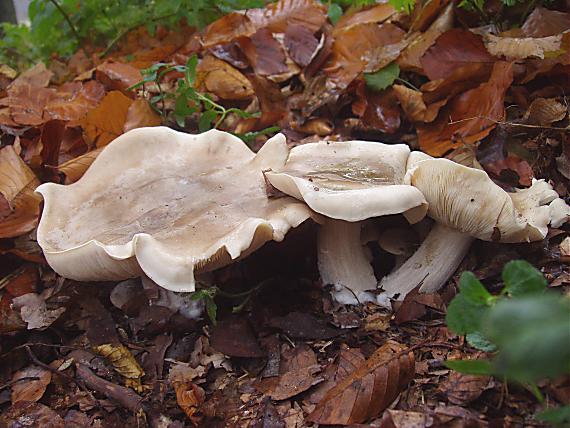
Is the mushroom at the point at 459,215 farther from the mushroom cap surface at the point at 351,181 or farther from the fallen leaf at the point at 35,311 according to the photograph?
the fallen leaf at the point at 35,311

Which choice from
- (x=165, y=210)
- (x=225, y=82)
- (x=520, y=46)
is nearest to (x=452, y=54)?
(x=520, y=46)

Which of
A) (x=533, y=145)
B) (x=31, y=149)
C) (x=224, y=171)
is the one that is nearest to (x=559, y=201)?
(x=533, y=145)

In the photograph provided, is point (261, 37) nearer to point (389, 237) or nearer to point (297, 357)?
point (389, 237)

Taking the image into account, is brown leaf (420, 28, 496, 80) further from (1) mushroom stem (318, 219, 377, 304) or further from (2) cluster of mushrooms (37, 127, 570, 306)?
(1) mushroom stem (318, 219, 377, 304)

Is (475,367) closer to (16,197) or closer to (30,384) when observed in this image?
(30,384)

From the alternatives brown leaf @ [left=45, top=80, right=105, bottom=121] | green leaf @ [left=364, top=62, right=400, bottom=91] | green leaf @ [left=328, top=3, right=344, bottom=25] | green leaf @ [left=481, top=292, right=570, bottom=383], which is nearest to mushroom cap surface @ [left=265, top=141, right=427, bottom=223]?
green leaf @ [left=364, top=62, right=400, bottom=91]
